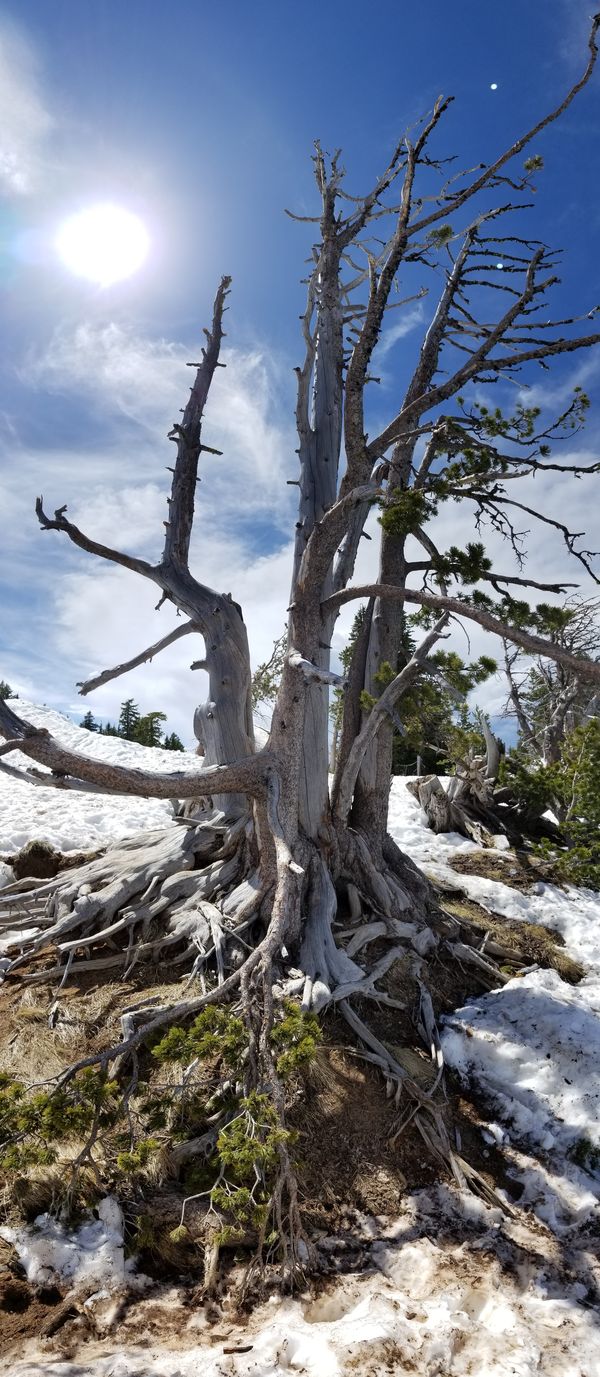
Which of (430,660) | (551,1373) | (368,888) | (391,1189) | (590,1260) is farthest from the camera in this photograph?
(368,888)

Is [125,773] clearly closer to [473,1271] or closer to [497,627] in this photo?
[497,627]

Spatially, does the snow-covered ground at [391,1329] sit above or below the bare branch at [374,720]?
below

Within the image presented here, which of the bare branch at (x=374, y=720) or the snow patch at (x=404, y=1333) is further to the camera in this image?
the bare branch at (x=374, y=720)

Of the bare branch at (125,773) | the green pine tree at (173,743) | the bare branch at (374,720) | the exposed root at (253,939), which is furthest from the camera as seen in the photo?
the green pine tree at (173,743)

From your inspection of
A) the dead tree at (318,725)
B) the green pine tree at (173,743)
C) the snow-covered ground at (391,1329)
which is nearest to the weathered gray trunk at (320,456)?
the dead tree at (318,725)

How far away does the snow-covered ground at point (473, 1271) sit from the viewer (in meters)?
3.04

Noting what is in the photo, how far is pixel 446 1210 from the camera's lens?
4.27 meters

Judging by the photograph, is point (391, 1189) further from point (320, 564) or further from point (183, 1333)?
point (320, 564)

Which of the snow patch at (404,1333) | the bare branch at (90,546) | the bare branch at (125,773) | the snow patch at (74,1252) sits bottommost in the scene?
the snow patch at (404,1333)

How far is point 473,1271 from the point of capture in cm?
378

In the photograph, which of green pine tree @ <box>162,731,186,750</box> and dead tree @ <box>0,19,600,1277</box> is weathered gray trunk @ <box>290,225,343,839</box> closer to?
dead tree @ <box>0,19,600,1277</box>

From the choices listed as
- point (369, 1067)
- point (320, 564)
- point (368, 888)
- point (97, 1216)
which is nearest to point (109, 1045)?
point (97, 1216)

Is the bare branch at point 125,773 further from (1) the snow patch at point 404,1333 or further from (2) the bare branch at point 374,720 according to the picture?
(1) the snow patch at point 404,1333

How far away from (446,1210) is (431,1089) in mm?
1002
